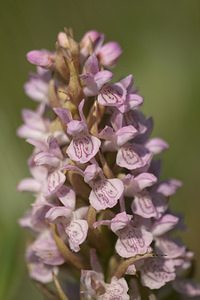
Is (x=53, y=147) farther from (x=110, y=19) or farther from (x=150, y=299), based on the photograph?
(x=110, y=19)

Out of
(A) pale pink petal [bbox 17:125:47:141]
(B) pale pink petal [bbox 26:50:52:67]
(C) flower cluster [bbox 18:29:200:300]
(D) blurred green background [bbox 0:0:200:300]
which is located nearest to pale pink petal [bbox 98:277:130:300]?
(C) flower cluster [bbox 18:29:200:300]

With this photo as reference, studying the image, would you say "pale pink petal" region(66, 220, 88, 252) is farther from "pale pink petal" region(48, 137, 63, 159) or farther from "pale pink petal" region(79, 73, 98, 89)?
"pale pink petal" region(79, 73, 98, 89)

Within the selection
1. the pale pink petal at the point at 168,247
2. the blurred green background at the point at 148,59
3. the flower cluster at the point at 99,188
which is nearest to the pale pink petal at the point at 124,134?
the flower cluster at the point at 99,188

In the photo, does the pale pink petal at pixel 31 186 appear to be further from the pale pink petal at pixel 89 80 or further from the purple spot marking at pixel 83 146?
the pale pink petal at pixel 89 80

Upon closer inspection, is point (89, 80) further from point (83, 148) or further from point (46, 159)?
point (46, 159)

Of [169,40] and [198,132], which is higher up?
[169,40]

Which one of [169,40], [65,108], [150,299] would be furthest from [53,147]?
[169,40]
